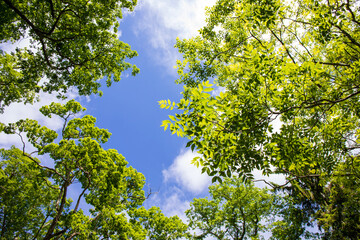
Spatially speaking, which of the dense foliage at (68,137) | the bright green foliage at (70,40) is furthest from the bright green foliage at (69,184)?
the bright green foliage at (70,40)

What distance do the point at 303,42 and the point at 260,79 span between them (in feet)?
17.0

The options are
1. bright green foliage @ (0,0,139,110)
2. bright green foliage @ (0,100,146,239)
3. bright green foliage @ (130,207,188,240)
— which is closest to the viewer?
bright green foliage @ (0,0,139,110)

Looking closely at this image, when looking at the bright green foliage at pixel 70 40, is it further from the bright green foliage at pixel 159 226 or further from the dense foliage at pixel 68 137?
the bright green foliage at pixel 159 226

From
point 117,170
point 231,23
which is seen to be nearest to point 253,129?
point 231,23

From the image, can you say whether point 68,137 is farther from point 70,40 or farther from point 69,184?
point 70,40

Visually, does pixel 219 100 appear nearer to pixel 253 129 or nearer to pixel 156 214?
pixel 253 129

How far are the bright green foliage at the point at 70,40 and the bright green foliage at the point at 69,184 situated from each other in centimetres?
473

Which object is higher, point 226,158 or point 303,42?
point 303,42

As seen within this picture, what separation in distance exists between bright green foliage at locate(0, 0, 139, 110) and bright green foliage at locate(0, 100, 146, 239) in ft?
15.5

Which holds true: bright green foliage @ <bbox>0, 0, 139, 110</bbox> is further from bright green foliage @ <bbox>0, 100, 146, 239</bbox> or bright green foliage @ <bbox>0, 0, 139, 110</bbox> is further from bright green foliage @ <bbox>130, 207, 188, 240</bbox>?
bright green foliage @ <bbox>130, 207, 188, 240</bbox>

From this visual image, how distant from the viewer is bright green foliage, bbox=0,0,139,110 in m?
8.73

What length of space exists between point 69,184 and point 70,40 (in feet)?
34.2

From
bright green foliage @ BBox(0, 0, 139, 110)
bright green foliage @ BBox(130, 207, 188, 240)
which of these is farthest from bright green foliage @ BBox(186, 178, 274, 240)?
bright green foliage @ BBox(0, 0, 139, 110)

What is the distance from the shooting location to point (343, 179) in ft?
19.2
